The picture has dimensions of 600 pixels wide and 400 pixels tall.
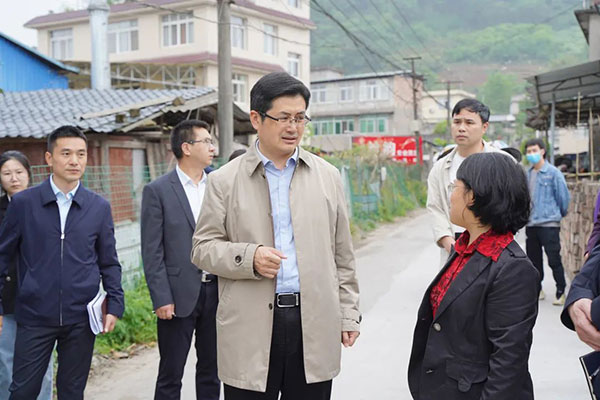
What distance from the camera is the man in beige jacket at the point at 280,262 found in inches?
101

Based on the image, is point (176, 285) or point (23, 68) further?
point (23, 68)

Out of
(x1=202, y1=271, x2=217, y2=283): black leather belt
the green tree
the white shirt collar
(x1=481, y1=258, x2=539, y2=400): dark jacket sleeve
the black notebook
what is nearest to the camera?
(x1=481, y1=258, x2=539, y2=400): dark jacket sleeve

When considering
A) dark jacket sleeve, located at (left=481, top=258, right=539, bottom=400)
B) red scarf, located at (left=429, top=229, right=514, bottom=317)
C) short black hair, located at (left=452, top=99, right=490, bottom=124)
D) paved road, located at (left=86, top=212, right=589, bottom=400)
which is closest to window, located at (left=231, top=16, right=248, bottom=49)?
paved road, located at (left=86, top=212, right=589, bottom=400)

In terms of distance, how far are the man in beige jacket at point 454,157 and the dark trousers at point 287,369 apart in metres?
2.06

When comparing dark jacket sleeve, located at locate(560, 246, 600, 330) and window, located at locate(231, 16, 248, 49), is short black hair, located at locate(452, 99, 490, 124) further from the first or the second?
window, located at locate(231, 16, 248, 49)

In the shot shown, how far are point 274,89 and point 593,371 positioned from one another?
5.70 feet

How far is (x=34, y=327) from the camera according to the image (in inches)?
123

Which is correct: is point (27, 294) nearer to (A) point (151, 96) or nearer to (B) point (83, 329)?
(B) point (83, 329)

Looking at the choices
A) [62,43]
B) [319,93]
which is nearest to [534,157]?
[62,43]

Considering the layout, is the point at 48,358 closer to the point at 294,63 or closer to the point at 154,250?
the point at 154,250

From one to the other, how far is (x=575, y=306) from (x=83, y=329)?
237 cm

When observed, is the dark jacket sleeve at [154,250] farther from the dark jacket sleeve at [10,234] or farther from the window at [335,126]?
the window at [335,126]

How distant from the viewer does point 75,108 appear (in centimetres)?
1160

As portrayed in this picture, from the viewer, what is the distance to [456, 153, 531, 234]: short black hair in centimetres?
229
